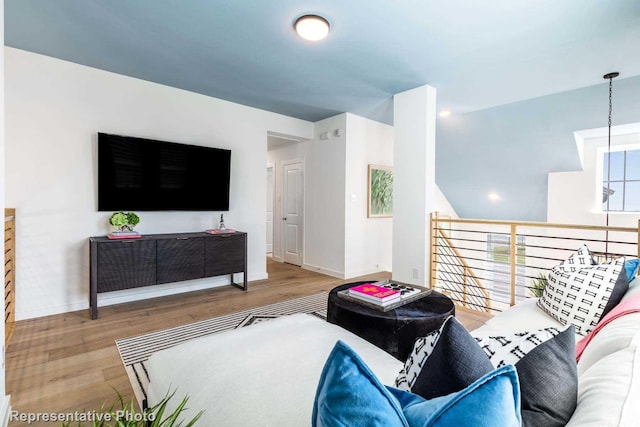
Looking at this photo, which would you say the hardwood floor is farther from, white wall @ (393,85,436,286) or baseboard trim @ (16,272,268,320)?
white wall @ (393,85,436,286)

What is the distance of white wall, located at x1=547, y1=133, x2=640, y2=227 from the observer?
521 cm

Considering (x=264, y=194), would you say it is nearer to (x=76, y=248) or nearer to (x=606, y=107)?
(x=76, y=248)

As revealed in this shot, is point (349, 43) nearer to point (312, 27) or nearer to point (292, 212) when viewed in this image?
point (312, 27)

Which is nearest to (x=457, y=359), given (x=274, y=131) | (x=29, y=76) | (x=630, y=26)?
(x=630, y=26)

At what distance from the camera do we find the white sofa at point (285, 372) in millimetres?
634

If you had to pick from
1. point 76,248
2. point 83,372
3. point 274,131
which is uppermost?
point 274,131

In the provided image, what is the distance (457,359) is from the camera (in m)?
0.64

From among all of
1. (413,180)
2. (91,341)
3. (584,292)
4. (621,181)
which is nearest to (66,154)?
(91,341)

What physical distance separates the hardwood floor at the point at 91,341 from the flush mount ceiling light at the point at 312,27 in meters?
2.67

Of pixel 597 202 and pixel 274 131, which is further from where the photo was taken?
pixel 597 202

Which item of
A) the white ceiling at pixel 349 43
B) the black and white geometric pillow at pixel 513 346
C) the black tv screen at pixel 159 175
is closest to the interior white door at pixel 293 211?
the black tv screen at pixel 159 175

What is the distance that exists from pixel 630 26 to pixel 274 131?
3892 mm

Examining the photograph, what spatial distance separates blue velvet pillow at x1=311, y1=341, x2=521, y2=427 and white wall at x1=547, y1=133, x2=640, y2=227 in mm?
6562

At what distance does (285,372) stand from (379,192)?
14.2ft
